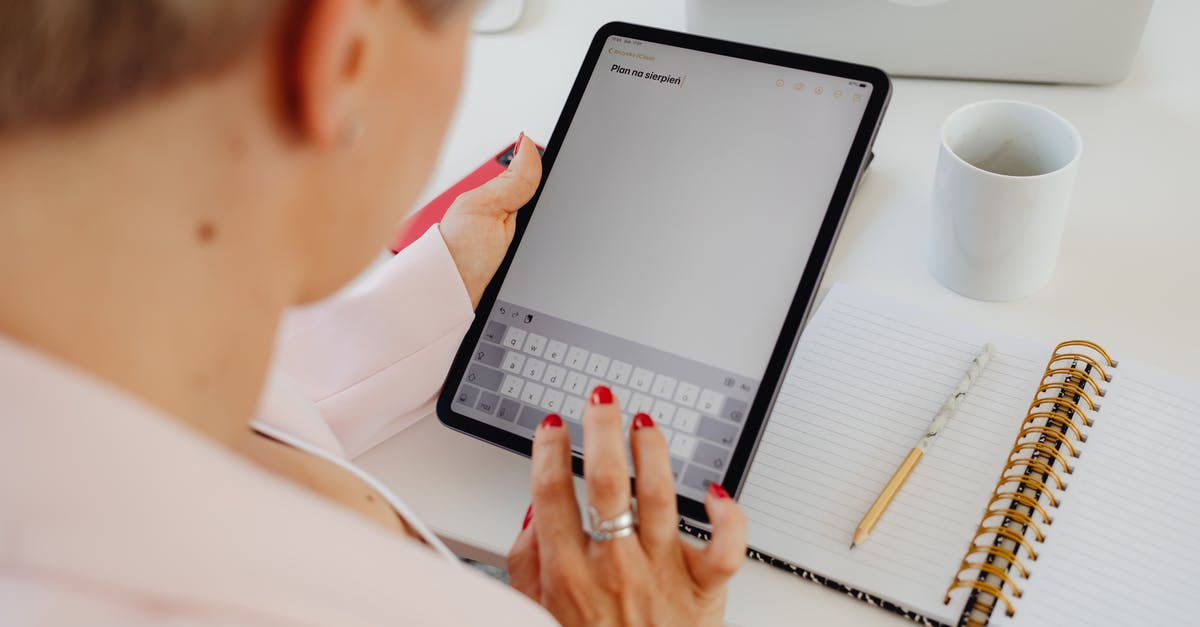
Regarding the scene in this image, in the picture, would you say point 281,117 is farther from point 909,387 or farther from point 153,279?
point 909,387

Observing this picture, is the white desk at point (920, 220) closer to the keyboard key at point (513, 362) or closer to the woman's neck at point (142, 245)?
the keyboard key at point (513, 362)

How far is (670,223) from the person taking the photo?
2.32 ft

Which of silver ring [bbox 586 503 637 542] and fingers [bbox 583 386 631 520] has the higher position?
fingers [bbox 583 386 631 520]

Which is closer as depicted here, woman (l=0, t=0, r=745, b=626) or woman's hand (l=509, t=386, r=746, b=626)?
woman (l=0, t=0, r=745, b=626)

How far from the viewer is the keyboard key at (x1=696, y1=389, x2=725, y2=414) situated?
644 millimetres

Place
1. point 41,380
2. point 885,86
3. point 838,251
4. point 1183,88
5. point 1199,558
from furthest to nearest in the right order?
point 1183,88, point 838,251, point 885,86, point 1199,558, point 41,380

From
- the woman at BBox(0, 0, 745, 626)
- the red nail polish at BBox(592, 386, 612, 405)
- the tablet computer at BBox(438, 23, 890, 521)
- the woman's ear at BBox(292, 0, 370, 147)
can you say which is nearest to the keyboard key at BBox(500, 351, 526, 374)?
the tablet computer at BBox(438, 23, 890, 521)

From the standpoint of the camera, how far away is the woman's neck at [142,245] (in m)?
0.32

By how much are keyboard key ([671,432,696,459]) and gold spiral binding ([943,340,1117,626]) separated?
17cm

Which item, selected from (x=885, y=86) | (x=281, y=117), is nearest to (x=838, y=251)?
(x=885, y=86)

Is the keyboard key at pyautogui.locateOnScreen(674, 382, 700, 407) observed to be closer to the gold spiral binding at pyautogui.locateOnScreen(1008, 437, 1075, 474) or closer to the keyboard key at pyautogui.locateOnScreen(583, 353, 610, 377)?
the keyboard key at pyautogui.locateOnScreen(583, 353, 610, 377)

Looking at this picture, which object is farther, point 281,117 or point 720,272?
point 720,272

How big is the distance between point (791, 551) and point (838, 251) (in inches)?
10.9

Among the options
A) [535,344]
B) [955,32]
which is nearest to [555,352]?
[535,344]
